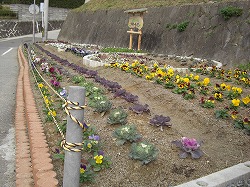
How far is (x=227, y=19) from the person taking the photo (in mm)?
12430

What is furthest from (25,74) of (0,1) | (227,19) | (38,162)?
(0,1)

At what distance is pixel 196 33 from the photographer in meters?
13.4

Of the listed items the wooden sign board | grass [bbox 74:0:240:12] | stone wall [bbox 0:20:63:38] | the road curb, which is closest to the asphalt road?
the road curb

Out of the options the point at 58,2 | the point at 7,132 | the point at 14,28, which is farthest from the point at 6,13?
the point at 7,132

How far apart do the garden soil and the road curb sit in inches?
4.7

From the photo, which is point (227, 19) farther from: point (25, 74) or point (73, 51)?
point (25, 74)

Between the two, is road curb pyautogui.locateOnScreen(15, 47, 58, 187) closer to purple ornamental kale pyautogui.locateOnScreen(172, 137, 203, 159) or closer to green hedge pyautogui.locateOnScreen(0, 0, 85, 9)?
purple ornamental kale pyautogui.locateOnScreen(172, 137, 203, 159)

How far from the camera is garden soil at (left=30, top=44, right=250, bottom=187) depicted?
2.93 metres

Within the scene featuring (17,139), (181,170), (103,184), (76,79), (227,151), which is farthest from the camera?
(76,79)

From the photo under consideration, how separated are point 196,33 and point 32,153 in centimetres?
1135

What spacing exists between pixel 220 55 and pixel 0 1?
4516 cm

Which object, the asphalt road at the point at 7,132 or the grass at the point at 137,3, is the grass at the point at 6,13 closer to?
the grass at the point at 137,3

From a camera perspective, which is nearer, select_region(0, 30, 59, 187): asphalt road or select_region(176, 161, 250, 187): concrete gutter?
select_region(176, 161, 250, 187): concrete gutter

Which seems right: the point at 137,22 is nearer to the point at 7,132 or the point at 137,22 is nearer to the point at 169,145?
the point at 7,132
